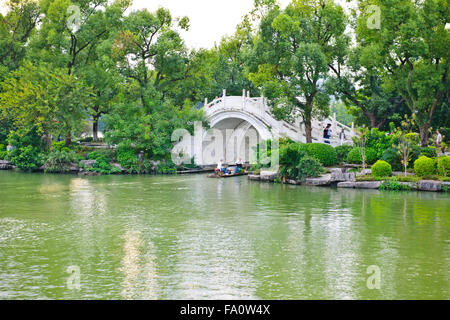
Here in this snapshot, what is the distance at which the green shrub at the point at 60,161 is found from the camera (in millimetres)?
33031

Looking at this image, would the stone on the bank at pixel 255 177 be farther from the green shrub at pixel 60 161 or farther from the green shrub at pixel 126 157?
the green shrub at pixel 60 161

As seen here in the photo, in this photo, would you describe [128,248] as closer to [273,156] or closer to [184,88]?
[273,156]

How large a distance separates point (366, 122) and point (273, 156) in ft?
39.1

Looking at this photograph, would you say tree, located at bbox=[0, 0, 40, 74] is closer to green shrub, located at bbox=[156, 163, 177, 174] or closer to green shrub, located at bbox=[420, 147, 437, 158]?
green shrub, located at bbox=[156, 163, 177, 174]

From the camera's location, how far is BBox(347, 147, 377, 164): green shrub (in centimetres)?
2622

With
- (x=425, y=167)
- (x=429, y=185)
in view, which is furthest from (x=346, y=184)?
(x=429, y=185)

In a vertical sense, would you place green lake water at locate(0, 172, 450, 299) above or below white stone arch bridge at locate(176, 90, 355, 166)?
below

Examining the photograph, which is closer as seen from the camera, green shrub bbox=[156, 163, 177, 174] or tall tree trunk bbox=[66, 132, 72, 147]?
green shrub bbox=[156, 163, 177, 174]

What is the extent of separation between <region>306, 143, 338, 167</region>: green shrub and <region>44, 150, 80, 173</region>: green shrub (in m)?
15.2

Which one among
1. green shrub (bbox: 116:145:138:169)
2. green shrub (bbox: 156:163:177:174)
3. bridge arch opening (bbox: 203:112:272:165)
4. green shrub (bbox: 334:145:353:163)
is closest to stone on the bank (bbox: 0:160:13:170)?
green shrub (bbox: 116:145:138:169)

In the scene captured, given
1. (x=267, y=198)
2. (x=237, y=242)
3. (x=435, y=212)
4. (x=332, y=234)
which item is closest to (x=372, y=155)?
(x=267, y=198)

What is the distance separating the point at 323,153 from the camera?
26.7 meters

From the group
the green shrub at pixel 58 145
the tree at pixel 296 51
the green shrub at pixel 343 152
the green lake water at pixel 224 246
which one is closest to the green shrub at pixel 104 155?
the green shrub at pixel 58 145

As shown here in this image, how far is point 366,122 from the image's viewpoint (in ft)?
118
